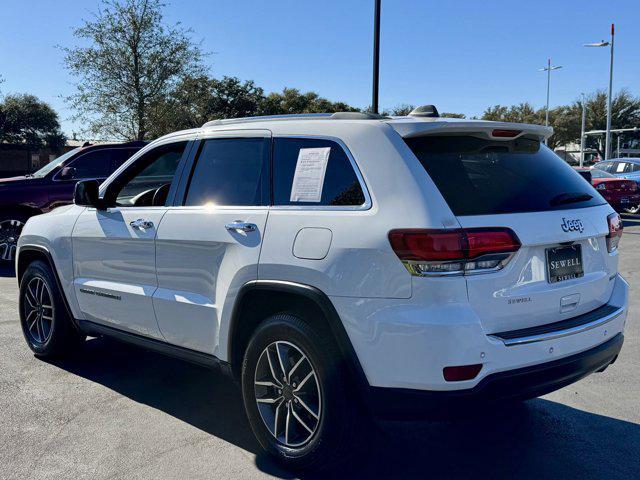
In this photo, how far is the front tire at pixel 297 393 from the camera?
3.05 m

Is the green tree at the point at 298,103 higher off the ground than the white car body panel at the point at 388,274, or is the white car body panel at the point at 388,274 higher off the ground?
the green tree at the point at 298,103

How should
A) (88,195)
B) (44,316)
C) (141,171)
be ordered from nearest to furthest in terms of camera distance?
(88,195), (141,171), (44,316)

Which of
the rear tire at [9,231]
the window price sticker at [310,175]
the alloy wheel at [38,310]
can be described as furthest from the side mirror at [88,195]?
the rear tire at [9,231]

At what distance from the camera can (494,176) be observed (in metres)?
3.16

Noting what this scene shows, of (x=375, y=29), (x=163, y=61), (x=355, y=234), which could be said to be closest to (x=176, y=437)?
(x=355, y=234)

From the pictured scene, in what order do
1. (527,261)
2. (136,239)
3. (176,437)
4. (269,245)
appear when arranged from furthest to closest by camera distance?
1. (136,239)
2. (176,437)
3. (269,245)
4. (527,261)

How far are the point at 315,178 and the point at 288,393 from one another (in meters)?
1.14

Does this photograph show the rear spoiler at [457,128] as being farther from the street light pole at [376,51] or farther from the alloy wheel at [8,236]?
the street light pole at [376,51]

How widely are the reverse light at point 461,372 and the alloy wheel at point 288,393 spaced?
68cm

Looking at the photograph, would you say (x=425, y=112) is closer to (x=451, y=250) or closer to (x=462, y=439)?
(x=451, y=250)

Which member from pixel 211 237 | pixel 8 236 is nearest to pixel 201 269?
pixel 211 237

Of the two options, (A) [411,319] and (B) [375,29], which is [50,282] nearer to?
(A) [411,319]

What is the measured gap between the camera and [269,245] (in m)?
3.32

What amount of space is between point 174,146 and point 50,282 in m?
1.70
